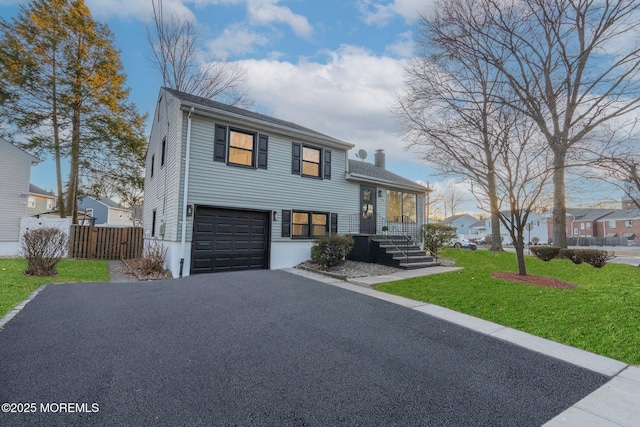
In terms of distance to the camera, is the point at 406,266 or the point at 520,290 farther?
the point at 406,266

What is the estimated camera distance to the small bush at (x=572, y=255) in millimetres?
11705

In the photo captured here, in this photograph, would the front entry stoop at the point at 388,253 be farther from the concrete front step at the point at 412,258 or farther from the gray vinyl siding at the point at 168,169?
the gray vinyl siding at the point at 168,169

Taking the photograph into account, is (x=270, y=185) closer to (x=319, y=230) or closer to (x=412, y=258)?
(x=319, y=230)

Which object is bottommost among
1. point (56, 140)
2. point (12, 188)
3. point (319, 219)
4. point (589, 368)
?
point (589, 368)

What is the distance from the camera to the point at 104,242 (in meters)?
13.2

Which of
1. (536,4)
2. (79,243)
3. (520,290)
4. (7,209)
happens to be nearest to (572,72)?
(536,4)

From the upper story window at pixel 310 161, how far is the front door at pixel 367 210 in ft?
7.01

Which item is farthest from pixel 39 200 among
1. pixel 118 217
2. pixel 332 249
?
pixel 332 249

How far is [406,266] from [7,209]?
690 inches

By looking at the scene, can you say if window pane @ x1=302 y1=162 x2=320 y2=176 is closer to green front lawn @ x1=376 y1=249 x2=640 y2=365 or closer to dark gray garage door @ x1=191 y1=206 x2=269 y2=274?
dark gray garage door @ x1=191 y1=206 x2=269 y2=274

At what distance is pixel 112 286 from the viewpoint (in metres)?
7.26

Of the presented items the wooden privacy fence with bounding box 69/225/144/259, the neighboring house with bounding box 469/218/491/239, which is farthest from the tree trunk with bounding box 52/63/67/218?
the neighboring house with bounding box 469/218/491/239

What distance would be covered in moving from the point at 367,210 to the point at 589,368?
10367 mm

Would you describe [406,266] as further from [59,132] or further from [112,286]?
[59,132]
